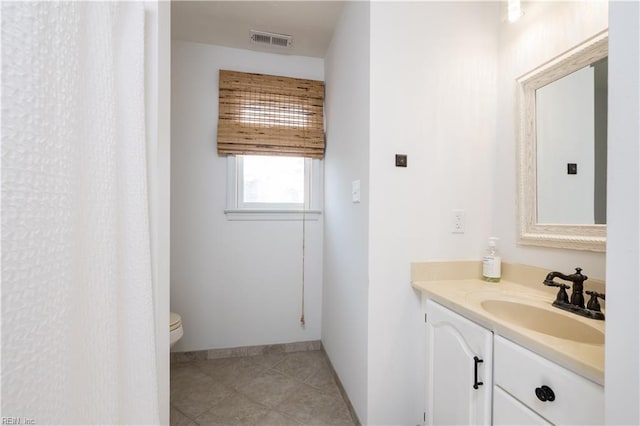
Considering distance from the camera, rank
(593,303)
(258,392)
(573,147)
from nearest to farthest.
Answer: (593,303) → (573,147) → (258,392)

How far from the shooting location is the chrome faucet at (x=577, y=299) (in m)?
0.99

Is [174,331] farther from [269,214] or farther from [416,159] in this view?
[416,159]

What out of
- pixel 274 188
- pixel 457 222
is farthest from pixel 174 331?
pixel 457 222

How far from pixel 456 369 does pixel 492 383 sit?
18 centimetres

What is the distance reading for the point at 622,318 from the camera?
19.7 inches

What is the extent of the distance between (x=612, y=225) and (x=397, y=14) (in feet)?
4.50

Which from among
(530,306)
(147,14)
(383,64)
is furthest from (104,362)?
(383,64)

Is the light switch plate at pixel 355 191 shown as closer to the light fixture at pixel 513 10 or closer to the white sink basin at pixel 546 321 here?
the white sink basin at pixel 546 321

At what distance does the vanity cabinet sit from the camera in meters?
0.70

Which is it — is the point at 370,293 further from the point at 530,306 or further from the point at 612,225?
the point at 612,225

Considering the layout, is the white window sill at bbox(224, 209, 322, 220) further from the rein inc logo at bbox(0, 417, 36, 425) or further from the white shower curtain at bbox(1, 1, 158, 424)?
the rein inc logo at bbox(0, 417, 36, 425)

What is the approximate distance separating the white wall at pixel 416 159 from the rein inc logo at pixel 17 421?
47.2 inches

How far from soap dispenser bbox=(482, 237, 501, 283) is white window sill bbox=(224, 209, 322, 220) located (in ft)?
4.46

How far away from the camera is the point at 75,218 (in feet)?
1.79
